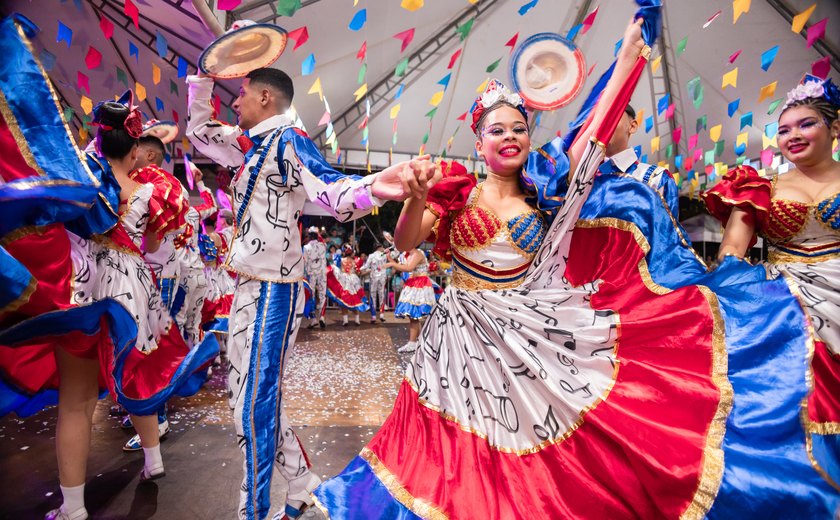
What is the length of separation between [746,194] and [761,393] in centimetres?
115

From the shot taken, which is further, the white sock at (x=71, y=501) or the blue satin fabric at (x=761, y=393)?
the white sock at (x=71, y=501)

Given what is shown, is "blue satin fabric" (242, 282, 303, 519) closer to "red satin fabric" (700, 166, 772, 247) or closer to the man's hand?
the man's hand

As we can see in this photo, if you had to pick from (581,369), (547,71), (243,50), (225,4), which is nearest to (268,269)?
(243,50)

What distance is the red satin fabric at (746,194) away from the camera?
82.6 inches

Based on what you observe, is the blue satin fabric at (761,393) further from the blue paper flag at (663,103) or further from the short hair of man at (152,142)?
the blue paper flag at (663,103)

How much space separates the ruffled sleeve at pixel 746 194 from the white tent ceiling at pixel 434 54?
5609 mm

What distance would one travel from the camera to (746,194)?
6.94 feet

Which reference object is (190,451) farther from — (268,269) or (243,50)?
(243,50)

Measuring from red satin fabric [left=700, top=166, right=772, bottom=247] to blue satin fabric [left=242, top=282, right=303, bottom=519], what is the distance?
6.60 feet

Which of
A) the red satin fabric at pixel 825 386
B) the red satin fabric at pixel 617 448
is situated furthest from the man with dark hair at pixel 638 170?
the red satin fabric at pixel 825 386

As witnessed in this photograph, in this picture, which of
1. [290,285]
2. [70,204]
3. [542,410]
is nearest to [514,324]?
[542,410]

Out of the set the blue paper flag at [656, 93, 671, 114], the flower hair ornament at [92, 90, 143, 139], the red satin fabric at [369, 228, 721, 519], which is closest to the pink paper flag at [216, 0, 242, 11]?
the flower hair ornament at [92, 90, 143, 139]

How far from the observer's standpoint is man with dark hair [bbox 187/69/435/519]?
5.74ft

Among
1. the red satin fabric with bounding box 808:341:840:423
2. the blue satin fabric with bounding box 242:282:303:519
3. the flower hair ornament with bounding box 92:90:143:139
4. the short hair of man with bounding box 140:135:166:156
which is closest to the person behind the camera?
the red satin fabric with bounding box 808:341:840:423
